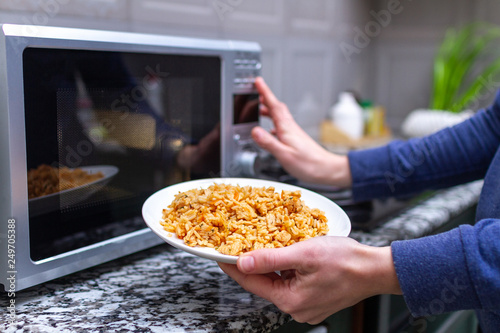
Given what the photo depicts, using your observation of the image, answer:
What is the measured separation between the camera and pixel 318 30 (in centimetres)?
186

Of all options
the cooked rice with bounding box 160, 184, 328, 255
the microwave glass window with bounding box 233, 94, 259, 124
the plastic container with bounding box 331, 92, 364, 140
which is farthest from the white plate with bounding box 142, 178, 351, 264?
the plastic container with bounding box 331, 92, 364, 140

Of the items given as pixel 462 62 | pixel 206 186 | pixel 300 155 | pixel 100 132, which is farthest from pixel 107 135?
pixel 462 62

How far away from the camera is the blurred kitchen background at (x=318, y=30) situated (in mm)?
1089

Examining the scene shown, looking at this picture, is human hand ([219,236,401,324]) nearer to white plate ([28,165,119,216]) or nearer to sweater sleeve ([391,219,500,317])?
sweater sleeve ([391,219,500,317])

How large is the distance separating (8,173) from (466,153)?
0.82 metres

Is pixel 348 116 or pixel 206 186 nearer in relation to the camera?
pixel 206 186

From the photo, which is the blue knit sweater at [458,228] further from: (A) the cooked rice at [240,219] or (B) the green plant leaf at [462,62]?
(B) the green plant leaf at [462,62]

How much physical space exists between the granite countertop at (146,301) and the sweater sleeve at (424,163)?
0.39m

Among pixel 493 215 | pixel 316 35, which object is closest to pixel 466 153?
pixel 493 215

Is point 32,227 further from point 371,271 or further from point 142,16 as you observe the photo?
point 142,16

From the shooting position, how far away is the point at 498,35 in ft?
6.35

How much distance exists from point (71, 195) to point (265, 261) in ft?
1.02

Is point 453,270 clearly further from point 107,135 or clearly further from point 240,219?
point 107,135

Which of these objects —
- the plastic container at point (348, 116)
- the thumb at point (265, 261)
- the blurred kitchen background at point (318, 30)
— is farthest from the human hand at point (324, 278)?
the plastic container at point (348, 116)
